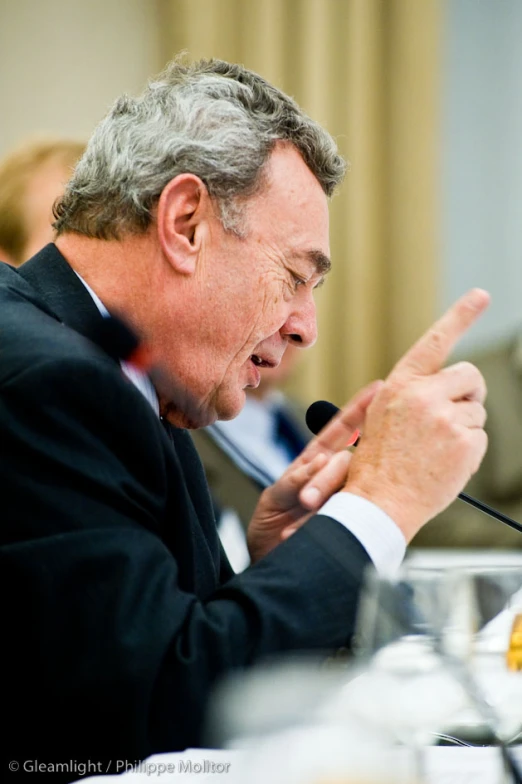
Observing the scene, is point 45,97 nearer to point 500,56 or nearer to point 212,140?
point 500,56

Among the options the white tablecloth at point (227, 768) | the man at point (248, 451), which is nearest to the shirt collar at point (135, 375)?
the white tablecloth at point (227, 768)

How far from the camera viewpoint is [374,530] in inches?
37.8

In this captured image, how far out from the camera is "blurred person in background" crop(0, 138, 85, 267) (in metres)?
2.15

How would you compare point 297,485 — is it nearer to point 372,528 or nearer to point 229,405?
point 229,405

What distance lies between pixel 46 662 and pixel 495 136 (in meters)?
3.24

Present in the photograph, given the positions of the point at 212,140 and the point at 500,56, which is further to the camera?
the point at 500,56

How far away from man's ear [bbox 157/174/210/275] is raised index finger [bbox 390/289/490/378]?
0.91 feet

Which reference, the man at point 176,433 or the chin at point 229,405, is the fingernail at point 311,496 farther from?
the chin at point 229,405

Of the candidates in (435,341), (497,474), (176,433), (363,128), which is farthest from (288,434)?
(435,341)

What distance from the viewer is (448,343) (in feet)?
3.43

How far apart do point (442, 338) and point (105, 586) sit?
0.43m

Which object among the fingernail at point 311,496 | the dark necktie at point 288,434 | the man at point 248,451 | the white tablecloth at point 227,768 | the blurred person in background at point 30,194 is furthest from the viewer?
the dark necktie at point 288,434

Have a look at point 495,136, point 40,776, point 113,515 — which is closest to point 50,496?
point 113,515

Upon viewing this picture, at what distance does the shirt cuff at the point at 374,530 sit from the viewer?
954mm
